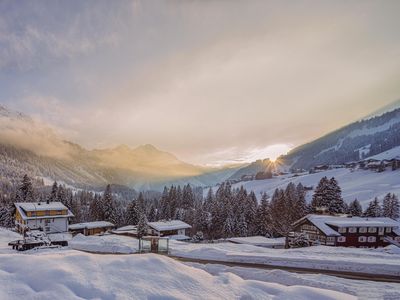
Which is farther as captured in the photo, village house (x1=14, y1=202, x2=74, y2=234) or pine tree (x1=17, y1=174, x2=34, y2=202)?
pine tree (x1=17, y1=174, x2=34, y2=202)

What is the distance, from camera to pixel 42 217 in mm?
57688

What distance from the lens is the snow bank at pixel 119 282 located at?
32.3 ft

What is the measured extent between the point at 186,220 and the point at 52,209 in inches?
1554

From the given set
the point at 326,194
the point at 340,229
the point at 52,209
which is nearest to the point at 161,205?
the point at 52,209

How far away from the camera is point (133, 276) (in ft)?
39.0

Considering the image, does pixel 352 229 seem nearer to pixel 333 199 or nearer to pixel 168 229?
pixel 333 199

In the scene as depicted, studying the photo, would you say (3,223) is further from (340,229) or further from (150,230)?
(340,229)

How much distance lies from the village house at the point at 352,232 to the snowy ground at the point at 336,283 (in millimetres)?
32056

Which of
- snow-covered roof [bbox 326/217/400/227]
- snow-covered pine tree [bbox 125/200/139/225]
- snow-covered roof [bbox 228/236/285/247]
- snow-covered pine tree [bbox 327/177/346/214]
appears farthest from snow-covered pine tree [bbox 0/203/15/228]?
snow-covered pine tree [bbox 327/177/346/214]

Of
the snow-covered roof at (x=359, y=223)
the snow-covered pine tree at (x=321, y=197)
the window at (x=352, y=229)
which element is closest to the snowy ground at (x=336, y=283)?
the snow-covered roof at (x=359, y=223)

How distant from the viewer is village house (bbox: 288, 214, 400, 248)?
157 feet

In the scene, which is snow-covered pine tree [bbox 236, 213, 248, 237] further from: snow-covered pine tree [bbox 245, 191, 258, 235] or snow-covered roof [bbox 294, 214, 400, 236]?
snow-covered roof [bbox 294, 214, 400, 236]

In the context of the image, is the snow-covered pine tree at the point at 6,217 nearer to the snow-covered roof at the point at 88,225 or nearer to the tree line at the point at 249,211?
the tree line at the point at 249,211

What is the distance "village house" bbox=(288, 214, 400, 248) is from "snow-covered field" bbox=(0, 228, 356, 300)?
38.4m
